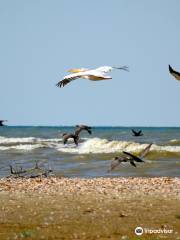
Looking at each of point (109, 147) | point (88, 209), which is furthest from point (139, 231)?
point (109, 147)

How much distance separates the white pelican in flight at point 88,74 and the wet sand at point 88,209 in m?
2.68

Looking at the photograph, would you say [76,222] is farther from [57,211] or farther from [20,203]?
[20,203]

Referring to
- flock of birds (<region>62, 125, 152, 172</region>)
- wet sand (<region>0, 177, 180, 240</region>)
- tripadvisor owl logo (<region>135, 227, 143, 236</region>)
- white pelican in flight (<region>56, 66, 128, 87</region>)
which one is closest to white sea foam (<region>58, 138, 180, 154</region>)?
flock of birds (<region>62, 125, 152, 172</region>)

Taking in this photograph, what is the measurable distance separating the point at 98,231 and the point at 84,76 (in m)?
3.20

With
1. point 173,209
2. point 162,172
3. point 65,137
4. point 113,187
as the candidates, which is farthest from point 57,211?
point 162,172

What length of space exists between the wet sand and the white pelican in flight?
2.68m

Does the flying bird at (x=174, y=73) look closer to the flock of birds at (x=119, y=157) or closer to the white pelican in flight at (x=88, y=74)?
the white pelican in flight at (x=88, y=74)

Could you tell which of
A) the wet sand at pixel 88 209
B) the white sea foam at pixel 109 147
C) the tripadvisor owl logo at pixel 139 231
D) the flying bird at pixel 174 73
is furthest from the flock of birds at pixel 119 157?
the white sea foam at pixel 109 147

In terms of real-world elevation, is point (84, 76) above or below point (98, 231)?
above

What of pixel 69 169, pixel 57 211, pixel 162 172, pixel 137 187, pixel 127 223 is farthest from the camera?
pixel 69 169

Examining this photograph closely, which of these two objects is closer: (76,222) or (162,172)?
(76,222)

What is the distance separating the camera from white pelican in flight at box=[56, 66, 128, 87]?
29.4 ft

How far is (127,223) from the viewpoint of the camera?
1202cm

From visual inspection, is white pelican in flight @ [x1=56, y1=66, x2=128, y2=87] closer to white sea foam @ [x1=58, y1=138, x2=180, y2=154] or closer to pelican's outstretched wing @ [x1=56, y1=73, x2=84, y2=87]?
pelican's outstretched wing @ [x1=56, y1=73, x2=84, y2=87]
